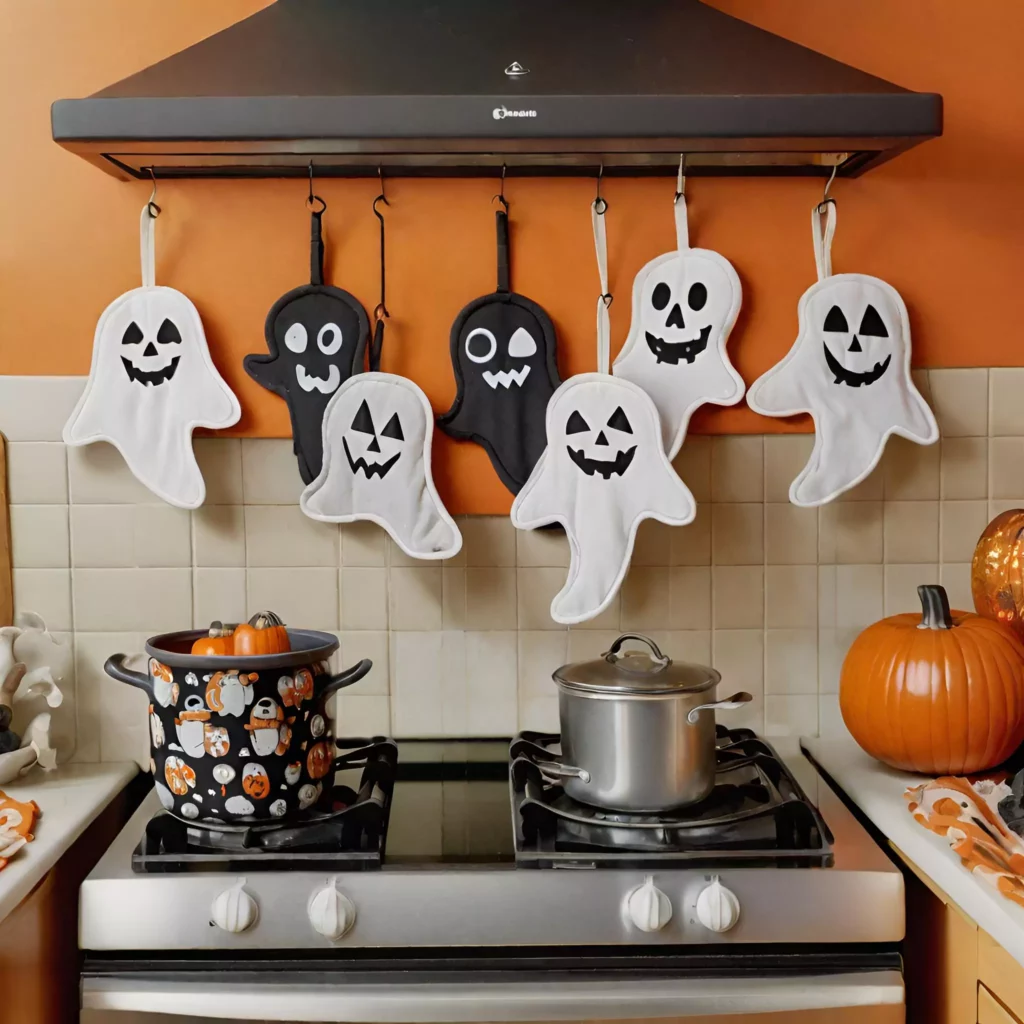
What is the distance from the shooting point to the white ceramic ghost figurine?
1504 mm

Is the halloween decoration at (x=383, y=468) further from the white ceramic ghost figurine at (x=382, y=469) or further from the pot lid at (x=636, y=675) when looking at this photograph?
the pot lid at (x=636, y=675)

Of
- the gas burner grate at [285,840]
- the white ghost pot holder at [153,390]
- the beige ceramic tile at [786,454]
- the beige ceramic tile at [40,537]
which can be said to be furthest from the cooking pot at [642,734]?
the beige ceramic tile at [40,537]

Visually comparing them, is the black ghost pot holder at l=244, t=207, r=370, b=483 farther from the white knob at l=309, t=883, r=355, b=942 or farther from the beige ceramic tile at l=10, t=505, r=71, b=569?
the white knob at l=309, t=883, r=355, b=942

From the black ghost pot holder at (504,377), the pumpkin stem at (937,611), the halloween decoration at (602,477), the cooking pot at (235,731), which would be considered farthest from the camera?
the black ghost pot holder at (504,377)

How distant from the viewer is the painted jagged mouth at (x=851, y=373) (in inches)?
60.5

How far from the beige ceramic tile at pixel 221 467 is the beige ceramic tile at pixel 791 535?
85cm

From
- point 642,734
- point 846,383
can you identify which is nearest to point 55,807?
point 642,734

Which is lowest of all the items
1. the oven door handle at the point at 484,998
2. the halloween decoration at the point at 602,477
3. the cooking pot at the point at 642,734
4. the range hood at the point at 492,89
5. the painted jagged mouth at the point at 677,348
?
the oven door handle at the point at 484,998

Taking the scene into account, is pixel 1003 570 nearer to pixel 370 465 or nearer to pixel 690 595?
pixel 690 595

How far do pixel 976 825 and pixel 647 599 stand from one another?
0.60m

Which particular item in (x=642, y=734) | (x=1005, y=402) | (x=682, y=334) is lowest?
(x=642, y=734)

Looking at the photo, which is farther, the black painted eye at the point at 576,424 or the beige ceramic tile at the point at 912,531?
the beige ceramic tile at the point at 912,531

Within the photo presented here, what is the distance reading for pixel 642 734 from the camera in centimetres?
123

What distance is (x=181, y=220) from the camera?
5.11ft
